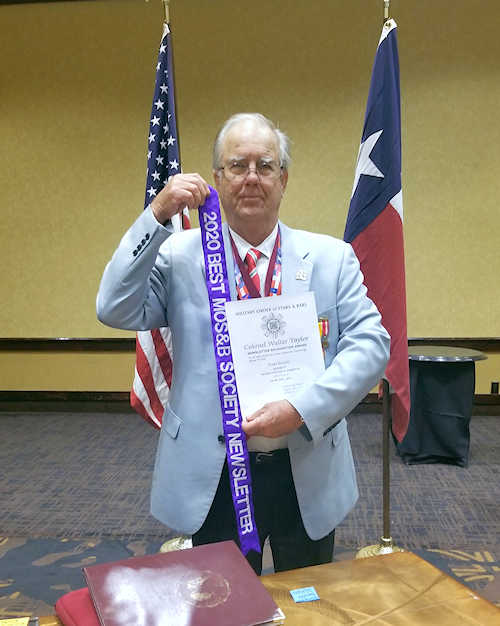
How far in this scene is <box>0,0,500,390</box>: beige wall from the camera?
5.15 metres

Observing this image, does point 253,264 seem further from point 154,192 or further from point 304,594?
point 154,192

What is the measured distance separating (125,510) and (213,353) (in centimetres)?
234

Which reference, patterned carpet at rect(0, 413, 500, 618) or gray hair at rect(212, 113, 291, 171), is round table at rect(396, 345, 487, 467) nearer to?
patterned carpet at rect(0, 413, 500, 618)

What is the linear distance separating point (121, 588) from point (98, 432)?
4.32m

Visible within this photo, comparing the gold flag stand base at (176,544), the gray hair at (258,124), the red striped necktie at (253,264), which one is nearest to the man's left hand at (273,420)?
the red striped necktie at (253,264)

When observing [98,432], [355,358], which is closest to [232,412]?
[355,358]

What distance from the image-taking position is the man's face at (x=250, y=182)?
1342 mm

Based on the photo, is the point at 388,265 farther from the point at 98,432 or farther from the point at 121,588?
the point at 98,432

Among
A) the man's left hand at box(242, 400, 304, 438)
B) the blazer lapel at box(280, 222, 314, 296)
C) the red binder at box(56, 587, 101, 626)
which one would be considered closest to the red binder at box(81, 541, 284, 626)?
the red binder at box(56, 587, 101, 626)

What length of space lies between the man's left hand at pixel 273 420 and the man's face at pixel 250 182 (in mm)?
458

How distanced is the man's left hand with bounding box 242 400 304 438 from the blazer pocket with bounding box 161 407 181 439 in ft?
0.71

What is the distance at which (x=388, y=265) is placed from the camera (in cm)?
254

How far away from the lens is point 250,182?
1.33 metres

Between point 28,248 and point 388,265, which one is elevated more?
point 28,248
